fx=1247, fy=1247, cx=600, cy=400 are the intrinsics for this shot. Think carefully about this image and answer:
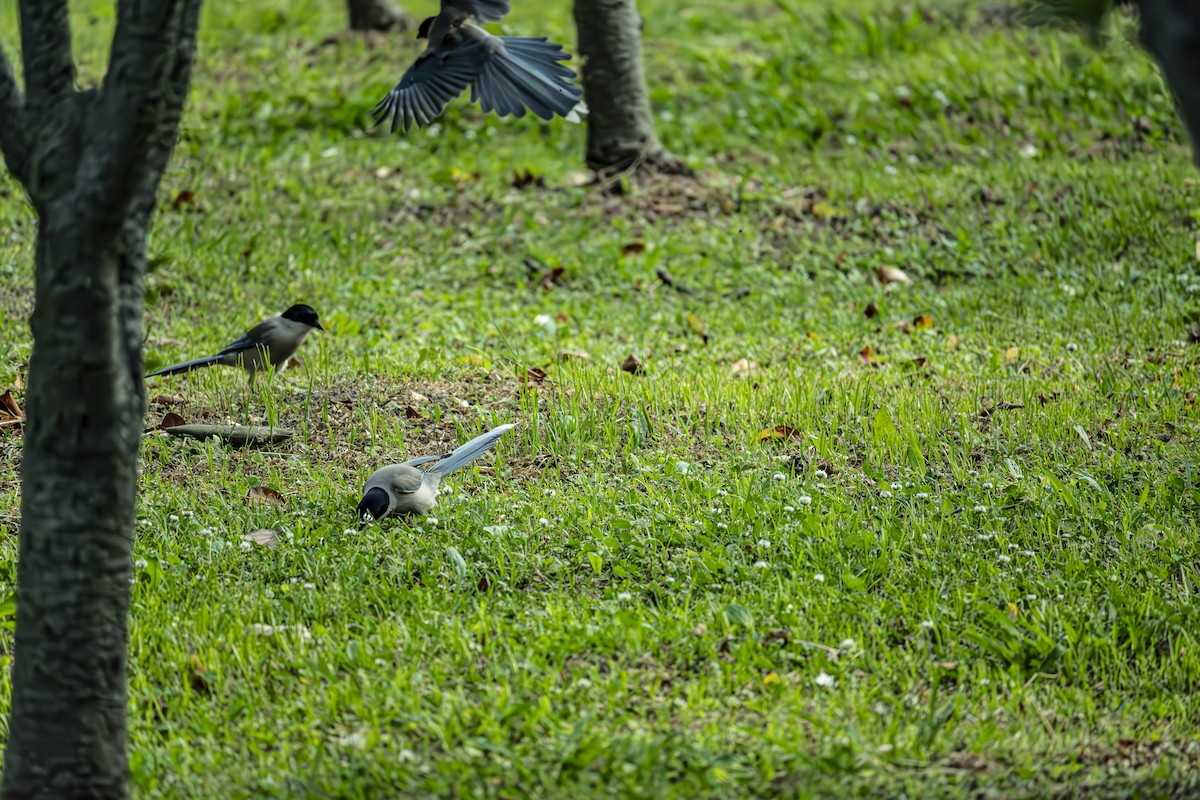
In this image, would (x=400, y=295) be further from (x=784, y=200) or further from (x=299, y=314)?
(x=784, y=200)

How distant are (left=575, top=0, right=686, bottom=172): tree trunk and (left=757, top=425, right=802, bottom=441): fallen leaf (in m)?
3.96

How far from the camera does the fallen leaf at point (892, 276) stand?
7750mm

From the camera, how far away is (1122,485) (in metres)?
4.88

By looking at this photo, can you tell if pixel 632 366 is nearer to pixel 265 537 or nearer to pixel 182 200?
pixel 265 537

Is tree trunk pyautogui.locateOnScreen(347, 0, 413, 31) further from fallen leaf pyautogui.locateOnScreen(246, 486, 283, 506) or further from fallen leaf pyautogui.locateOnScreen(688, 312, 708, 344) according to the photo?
fallen leaf pyautogui.locateOnScreen(246, 486, 283, 506)

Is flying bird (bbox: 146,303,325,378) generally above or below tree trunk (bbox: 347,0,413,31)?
below

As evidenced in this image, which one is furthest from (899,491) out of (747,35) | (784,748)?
Answer: (747,35)

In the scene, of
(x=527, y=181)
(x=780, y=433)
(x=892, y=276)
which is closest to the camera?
(x=780, y=433)

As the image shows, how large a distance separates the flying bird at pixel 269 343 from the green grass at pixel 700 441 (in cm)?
19

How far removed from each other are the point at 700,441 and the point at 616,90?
411 cm

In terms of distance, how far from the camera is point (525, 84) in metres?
5.43

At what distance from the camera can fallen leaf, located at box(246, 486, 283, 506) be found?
4898mm

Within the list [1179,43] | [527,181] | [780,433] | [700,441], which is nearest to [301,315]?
[700,441]

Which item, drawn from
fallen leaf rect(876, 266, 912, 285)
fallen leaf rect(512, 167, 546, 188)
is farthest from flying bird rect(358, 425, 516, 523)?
fallen leaf rect(512, 167, 546, 188)
